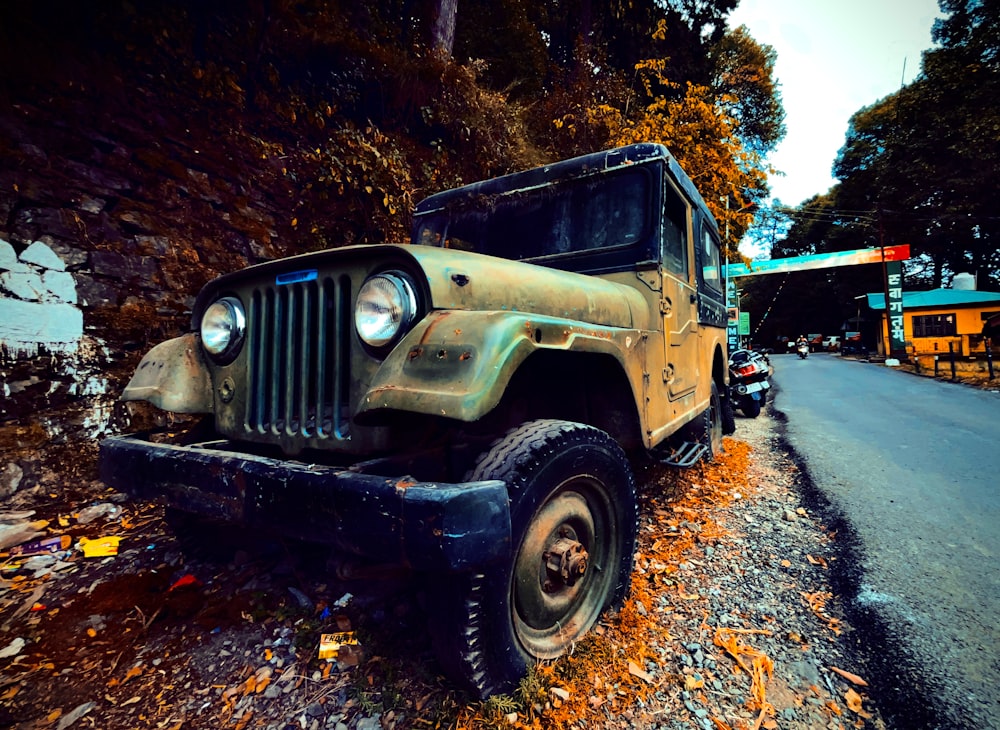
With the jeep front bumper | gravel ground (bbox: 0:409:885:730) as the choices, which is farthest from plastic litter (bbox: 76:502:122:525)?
the jeep front bumper

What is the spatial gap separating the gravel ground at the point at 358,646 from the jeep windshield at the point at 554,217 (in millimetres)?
1770

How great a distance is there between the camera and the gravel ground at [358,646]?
1.53 meters

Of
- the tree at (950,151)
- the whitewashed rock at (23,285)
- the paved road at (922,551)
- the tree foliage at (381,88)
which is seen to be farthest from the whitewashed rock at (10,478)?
the tree at (950,151)

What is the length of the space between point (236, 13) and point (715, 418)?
5841mm

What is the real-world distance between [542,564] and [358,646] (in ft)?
2.52

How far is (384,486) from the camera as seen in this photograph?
4.20 ft

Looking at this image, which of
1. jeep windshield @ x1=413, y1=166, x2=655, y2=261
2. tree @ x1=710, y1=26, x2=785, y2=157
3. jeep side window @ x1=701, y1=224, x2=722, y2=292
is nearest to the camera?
jeep windshield @ x1=413, y1=166, x2=655, y2=261

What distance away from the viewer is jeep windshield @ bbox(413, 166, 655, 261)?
2711 millimetres

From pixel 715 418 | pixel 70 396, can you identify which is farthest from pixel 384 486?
pixel 715 418

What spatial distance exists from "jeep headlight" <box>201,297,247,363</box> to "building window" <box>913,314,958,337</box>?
33.2 m

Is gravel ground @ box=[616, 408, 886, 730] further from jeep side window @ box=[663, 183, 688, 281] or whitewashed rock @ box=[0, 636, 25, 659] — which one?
whitewashed rock @ box=[0, 636, 25, 659]

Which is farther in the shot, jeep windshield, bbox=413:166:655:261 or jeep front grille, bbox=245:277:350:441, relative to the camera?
jeep windshield, bbox=413:166:655:261

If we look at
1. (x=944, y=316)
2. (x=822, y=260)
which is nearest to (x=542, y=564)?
(x=822, y=260)

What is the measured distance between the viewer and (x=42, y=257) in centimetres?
313
